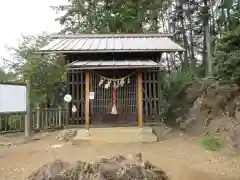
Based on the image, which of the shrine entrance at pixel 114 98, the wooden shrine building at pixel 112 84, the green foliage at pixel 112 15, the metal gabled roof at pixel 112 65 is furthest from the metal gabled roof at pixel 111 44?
the green foliage at pixel 112 15

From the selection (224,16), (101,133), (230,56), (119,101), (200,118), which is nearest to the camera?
(230,56)

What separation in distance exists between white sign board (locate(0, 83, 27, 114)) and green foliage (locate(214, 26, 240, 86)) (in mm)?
7575

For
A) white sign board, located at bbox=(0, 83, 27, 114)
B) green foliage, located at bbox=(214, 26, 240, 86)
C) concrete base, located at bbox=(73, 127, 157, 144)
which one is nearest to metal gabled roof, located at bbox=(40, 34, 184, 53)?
green foliage, located at bbox=(214, 26, 240, 86)

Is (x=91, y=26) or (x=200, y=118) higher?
(x=91, y=26)

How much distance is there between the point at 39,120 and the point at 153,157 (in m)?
6.90

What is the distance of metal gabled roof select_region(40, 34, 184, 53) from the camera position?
12484 mm

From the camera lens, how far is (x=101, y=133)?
11.8 metres

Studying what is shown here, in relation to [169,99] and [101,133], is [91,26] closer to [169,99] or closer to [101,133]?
[169,99]

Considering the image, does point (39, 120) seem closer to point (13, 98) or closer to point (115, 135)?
point (13, 98)

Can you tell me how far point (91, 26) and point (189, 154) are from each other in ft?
49.8

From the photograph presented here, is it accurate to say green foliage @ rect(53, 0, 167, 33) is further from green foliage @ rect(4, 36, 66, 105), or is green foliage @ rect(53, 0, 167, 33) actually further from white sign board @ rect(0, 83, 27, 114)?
white sign board @ rect(0, 83, 27, 114)

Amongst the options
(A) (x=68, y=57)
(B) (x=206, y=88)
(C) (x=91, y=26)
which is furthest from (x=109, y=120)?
(C) (x=91, y=26)

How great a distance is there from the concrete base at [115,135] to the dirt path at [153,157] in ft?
1.68

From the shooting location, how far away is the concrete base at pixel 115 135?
1152 cm
